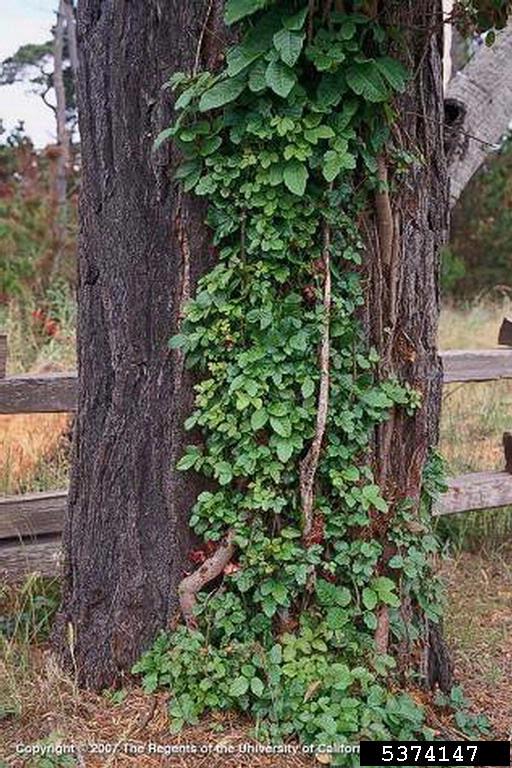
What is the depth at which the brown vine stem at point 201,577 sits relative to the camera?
292 centimetres

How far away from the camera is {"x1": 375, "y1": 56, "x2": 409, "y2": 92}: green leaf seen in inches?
104

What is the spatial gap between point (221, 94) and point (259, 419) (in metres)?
0.93

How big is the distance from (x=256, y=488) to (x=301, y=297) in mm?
581

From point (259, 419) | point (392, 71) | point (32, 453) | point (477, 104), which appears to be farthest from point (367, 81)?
point (32, 453)

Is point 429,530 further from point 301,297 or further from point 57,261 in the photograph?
point 57,261

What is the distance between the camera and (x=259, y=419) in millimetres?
2783

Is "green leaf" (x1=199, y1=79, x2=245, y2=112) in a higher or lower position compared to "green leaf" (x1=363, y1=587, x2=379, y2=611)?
higher

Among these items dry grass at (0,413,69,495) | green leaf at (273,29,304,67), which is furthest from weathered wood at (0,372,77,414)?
green leaf at (273,29,304,67)

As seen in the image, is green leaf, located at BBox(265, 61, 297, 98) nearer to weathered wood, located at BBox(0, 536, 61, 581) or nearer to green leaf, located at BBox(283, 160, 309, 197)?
green leaf, located at BBox(283, 160, 309, 197)

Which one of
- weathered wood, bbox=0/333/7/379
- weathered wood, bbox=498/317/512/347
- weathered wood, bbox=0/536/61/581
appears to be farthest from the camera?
weathered wood, bbox=498/317/512/347

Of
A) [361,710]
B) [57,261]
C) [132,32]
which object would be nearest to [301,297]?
[132,32]

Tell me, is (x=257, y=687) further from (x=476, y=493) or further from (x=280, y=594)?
(x=476, y=493)

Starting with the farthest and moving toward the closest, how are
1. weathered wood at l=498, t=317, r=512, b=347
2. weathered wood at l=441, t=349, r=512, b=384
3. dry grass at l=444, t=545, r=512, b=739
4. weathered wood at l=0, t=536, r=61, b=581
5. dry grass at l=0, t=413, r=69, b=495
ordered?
1. weathered wood at l=498, t=317, r=512, b=347
2. weathered wood at l=441, t=349, r=512, b=384
3. dry grass at l=0, t=413, r=69, b=495
4. weathered wood at l=0, t=536, r=61, b=581
5. dry grass at l=444, t=545, r=512, b=739

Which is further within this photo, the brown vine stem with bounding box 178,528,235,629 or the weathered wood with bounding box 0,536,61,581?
the weathered wood with bounding box 0,536,61,581
